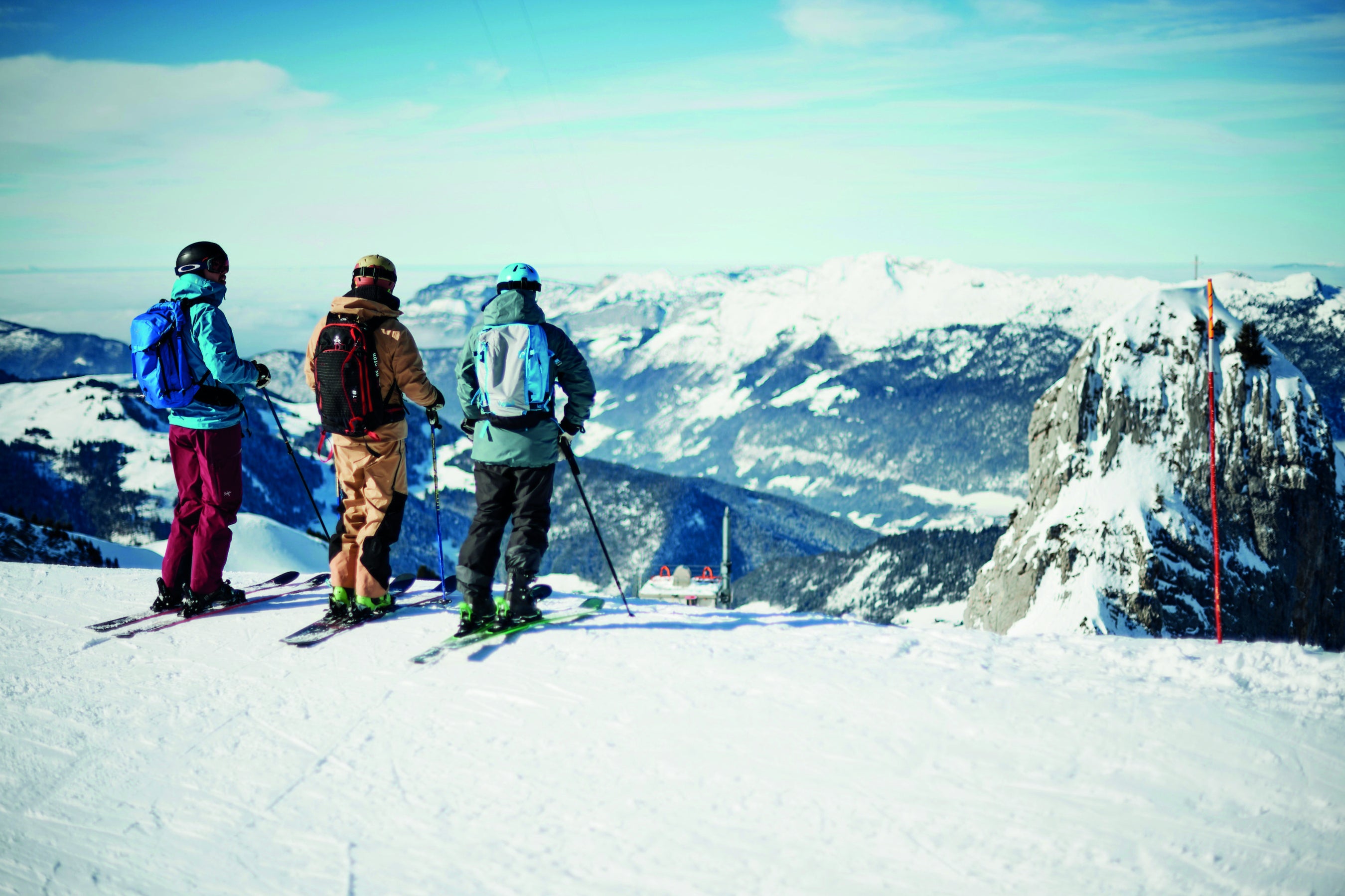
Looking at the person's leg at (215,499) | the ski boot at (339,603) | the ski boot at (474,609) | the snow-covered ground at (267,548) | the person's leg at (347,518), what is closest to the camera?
the ski boot at (474,609)

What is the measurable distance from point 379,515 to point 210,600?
275 cm

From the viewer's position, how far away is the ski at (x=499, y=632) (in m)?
8.41

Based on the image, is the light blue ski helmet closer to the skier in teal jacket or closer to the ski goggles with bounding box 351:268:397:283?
the ski goggles with bounding box 351:268:397:283

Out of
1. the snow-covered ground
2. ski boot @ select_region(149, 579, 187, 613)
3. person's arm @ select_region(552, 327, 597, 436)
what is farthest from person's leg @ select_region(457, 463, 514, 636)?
the snow-covered ground

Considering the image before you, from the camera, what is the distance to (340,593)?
32.1ft

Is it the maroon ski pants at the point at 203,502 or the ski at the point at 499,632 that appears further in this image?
the maroon ski pants at the point at 203,502

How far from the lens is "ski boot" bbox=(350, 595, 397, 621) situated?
9656 millimetres

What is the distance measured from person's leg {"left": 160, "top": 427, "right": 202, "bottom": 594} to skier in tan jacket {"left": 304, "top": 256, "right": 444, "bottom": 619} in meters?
1.76

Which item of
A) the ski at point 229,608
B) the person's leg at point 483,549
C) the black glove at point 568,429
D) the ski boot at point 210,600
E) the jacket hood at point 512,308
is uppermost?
the jacket hood at point 512,308

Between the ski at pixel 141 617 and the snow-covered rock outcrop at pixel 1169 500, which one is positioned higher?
the ski at pixel 141 617

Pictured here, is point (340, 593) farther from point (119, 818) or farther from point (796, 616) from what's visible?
point (796, 616)

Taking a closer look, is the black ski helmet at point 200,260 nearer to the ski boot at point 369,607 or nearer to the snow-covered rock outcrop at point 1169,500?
the ski boot at point 369,607

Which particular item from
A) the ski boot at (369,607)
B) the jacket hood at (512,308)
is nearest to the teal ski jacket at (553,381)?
the jacket hood at (512,308)

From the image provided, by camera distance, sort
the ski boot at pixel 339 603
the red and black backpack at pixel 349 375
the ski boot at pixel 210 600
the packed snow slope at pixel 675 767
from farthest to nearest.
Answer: the ski boot at pixel 210 600, the ski boot at pixel 339 603, the red and black backpack at pixel 349 375, the packed snow slope at pixel 675 767
